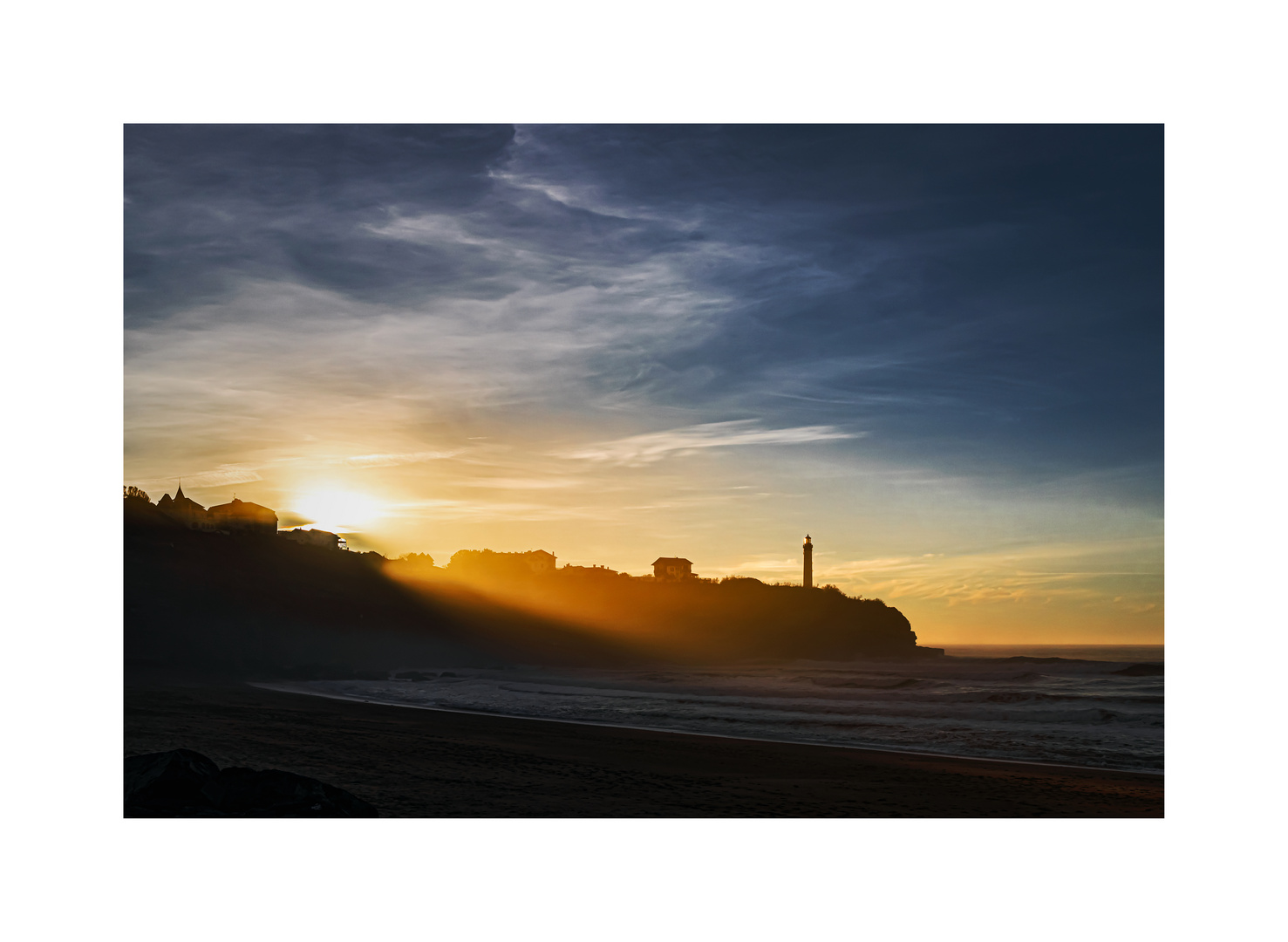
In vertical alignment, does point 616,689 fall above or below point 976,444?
below

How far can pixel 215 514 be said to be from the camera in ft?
29.4

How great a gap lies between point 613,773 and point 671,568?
5.60 metres

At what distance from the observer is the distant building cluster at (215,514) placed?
25.6ft

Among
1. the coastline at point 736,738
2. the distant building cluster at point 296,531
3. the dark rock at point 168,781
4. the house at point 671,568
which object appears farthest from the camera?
the house at point 671,568

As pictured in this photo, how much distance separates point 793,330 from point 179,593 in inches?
495

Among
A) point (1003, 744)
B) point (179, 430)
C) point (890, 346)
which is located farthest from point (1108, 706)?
point (179, 430)

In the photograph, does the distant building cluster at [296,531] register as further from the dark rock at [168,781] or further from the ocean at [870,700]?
the dark rock at [168,781]

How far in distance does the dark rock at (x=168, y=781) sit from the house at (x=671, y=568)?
5.72 meters

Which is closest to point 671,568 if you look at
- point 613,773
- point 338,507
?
point 613,773

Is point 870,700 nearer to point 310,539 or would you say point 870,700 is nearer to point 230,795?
point 310,539

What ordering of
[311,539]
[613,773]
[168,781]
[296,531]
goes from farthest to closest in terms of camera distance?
[311,539], [296,531], [613,773], [168,781]

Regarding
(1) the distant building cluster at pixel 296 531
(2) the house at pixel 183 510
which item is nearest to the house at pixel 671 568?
(1) the distant building cluster at pixel 296 531

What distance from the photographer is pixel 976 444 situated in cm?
774
